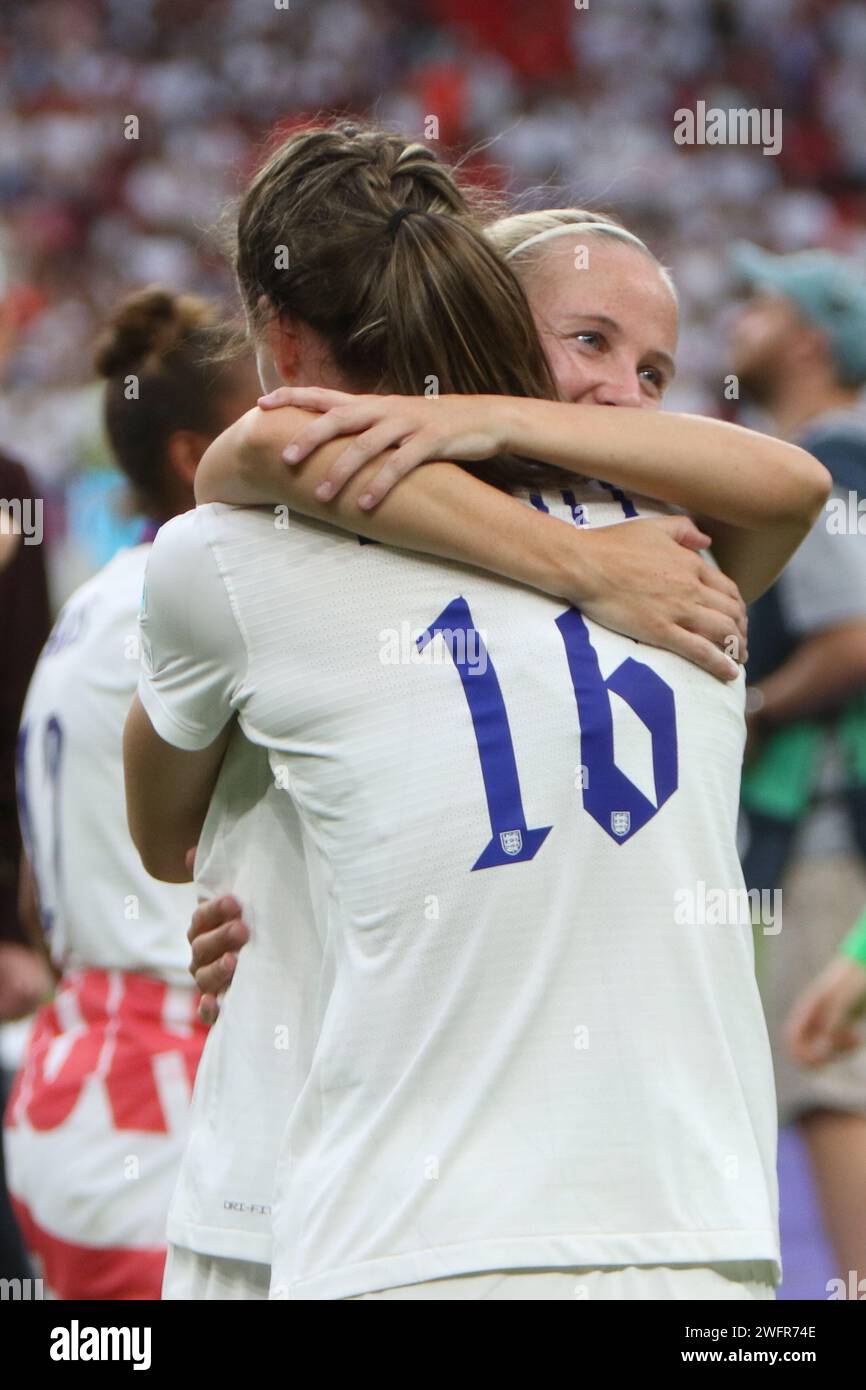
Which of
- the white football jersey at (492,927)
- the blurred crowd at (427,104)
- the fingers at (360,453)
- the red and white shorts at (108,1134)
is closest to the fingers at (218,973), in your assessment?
the white football jersey at (492,927)

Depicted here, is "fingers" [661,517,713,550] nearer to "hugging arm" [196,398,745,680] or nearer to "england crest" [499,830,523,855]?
"hugging arm" [196,398,745,680]

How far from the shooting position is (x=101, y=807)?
8.75 feet

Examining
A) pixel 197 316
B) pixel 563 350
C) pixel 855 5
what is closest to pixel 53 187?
pixel 855 5

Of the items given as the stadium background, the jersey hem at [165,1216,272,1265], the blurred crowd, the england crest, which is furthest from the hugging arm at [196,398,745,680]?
the blurred crowd

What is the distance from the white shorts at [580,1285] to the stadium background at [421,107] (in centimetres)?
1073

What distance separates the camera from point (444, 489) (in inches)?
57.7

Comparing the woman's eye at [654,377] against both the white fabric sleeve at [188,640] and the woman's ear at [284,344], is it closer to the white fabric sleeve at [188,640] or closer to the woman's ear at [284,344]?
the woman's ear at [284,344]

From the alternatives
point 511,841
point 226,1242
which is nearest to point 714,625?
point 511,841

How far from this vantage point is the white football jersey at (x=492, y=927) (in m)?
1.35

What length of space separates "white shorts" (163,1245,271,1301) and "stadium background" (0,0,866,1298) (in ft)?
34.7

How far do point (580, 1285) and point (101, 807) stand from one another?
149 cm

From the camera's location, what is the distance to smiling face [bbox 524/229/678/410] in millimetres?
1770
